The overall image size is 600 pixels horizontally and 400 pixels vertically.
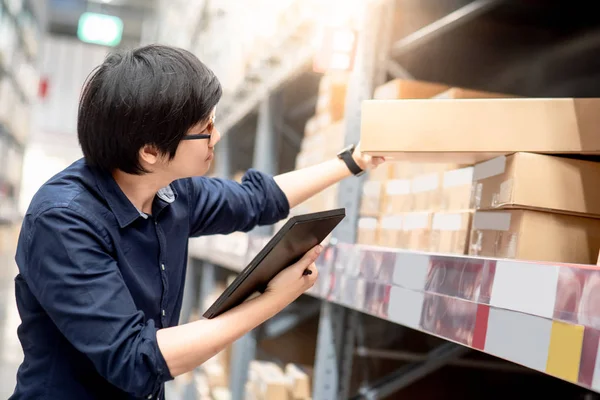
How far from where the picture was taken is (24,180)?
15.7m

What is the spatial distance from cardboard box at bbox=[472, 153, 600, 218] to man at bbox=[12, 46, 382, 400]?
39 centimetres

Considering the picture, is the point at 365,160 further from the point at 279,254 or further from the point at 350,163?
the point at 279,254

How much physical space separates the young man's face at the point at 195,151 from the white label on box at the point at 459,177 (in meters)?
0.56

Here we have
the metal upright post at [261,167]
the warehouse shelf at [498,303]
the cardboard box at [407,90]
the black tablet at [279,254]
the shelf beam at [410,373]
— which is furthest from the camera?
the metal upright post at [261,167]

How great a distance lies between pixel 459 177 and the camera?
1.70 m

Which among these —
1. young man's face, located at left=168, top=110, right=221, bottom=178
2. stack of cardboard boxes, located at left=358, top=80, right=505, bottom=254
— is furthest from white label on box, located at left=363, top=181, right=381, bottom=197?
young man's face, located at left=168, top=110, right=221, bottom=178

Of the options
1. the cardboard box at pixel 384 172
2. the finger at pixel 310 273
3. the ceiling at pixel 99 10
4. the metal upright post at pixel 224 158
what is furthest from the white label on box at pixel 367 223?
the ceiling at pixel 99 10

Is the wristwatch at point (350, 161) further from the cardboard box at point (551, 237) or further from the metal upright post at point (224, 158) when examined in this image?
the metal upright post at point (224, 158)

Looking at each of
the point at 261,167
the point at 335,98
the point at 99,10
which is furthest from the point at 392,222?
the point at 99,10

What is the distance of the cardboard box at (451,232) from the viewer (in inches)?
63.2

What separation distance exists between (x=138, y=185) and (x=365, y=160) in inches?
23.5

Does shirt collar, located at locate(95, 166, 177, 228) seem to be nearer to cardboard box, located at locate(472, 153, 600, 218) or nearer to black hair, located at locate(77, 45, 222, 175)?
black hair, located at locate(77, 45, 222, 175)

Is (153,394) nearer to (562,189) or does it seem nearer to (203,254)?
(562,189)

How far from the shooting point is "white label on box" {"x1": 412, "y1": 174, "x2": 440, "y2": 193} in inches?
71.4
